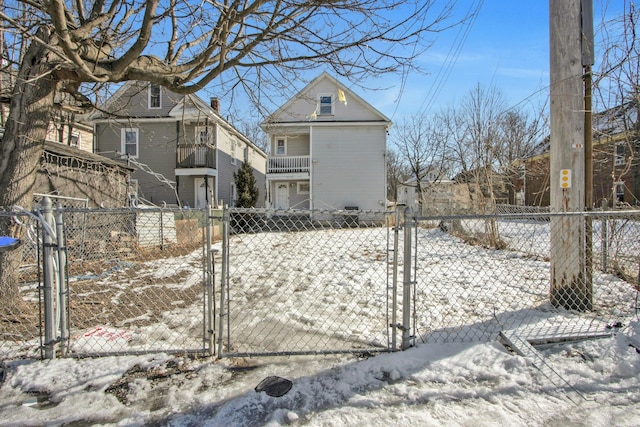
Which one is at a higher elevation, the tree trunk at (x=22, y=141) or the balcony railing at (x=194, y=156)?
the balcony railing at (x=194, y=156)

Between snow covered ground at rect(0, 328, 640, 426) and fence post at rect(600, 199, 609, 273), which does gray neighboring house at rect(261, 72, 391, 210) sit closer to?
fence post at rect(600, 199, 609, 273)

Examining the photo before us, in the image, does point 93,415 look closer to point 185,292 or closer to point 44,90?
point 185,292

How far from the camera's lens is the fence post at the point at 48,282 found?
2.78m

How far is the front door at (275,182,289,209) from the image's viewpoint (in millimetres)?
20219

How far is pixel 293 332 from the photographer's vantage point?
3607 millimetres

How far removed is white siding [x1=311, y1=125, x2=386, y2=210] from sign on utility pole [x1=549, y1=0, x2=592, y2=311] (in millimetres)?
14982

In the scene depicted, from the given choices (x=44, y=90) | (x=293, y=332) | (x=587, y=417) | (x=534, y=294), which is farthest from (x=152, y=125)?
(x=587, y=417)

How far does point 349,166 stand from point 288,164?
3.61 metres

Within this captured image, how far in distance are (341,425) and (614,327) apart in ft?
9.87

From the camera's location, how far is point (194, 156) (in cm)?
1759

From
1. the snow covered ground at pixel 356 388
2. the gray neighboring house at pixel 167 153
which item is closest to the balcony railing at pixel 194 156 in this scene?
the gray neighboring house at pixel 167 153

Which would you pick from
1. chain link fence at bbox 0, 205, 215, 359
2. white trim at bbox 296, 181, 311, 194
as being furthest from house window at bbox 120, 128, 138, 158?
chain link fence at bbox 0, 205, 215, 359

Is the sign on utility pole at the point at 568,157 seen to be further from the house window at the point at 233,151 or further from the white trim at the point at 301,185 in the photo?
the house window at the point at 233,151

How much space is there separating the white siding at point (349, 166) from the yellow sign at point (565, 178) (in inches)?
591
